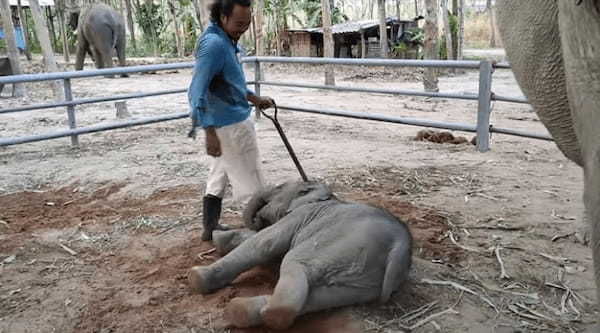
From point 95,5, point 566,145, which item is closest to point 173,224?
point 566,145

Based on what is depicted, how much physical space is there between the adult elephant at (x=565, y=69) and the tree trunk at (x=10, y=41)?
31.9 feet

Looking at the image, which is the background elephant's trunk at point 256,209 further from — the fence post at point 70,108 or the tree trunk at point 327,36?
the tree trunk at point 327,36

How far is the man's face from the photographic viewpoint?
10.9ft

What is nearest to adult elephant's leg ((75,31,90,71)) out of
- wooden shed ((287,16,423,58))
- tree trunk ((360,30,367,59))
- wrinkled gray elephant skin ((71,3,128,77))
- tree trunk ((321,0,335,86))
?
wrinkled gray elephant skin ((71,3,128,77))

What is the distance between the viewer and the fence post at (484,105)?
6262mm

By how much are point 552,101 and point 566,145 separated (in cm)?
34

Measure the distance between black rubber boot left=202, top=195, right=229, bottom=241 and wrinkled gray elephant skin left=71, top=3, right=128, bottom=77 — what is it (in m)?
12.2

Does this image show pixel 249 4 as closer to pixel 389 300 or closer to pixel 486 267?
pixel 389 300

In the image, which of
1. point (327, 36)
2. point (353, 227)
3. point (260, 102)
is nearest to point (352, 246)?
point (353, 227)

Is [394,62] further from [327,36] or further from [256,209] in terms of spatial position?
[327,36]

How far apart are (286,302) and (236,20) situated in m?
1.73

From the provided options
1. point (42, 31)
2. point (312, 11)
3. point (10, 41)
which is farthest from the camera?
point (312, 11)

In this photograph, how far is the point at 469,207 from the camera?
4.57 m

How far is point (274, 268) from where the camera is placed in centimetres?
325
